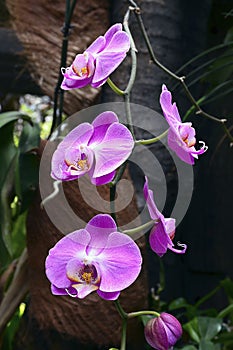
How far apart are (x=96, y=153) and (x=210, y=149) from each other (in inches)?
26.2

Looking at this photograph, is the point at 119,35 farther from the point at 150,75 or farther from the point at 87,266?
the point at 150,75

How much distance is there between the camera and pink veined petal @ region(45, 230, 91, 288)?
0.39m

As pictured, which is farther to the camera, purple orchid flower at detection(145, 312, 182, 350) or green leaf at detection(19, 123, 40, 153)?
green leaf at detection(19, 123, 40, 153)

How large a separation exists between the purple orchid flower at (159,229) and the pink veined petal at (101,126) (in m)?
0.05

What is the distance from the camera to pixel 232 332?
0.84 meters

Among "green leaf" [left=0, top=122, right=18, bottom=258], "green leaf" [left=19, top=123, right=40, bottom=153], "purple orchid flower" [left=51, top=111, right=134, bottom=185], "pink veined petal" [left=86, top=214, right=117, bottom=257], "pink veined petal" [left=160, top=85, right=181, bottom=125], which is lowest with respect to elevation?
"green leaf" [left=0, top=122, right=18, bottom=258]

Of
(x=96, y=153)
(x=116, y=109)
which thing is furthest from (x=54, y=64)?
(x=96, y=153)

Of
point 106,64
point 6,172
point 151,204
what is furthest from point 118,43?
point 6,172

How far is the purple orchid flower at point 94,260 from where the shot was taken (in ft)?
1.25

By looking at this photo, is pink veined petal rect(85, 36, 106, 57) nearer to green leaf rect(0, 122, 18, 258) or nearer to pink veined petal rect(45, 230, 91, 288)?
pink veined petal rect(45, 230, 91, 288)

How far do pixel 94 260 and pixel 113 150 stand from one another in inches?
3.0


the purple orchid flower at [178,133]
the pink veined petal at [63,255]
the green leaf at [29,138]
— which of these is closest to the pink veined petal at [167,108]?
the purple orchid flower at [178,133]

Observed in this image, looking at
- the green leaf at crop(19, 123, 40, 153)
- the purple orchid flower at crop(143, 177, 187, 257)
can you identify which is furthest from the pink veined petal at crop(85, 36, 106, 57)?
the green leaf at crop(19, 123, 40, 153)

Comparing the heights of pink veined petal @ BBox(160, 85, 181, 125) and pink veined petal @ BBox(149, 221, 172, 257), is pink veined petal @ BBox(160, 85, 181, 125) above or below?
above
